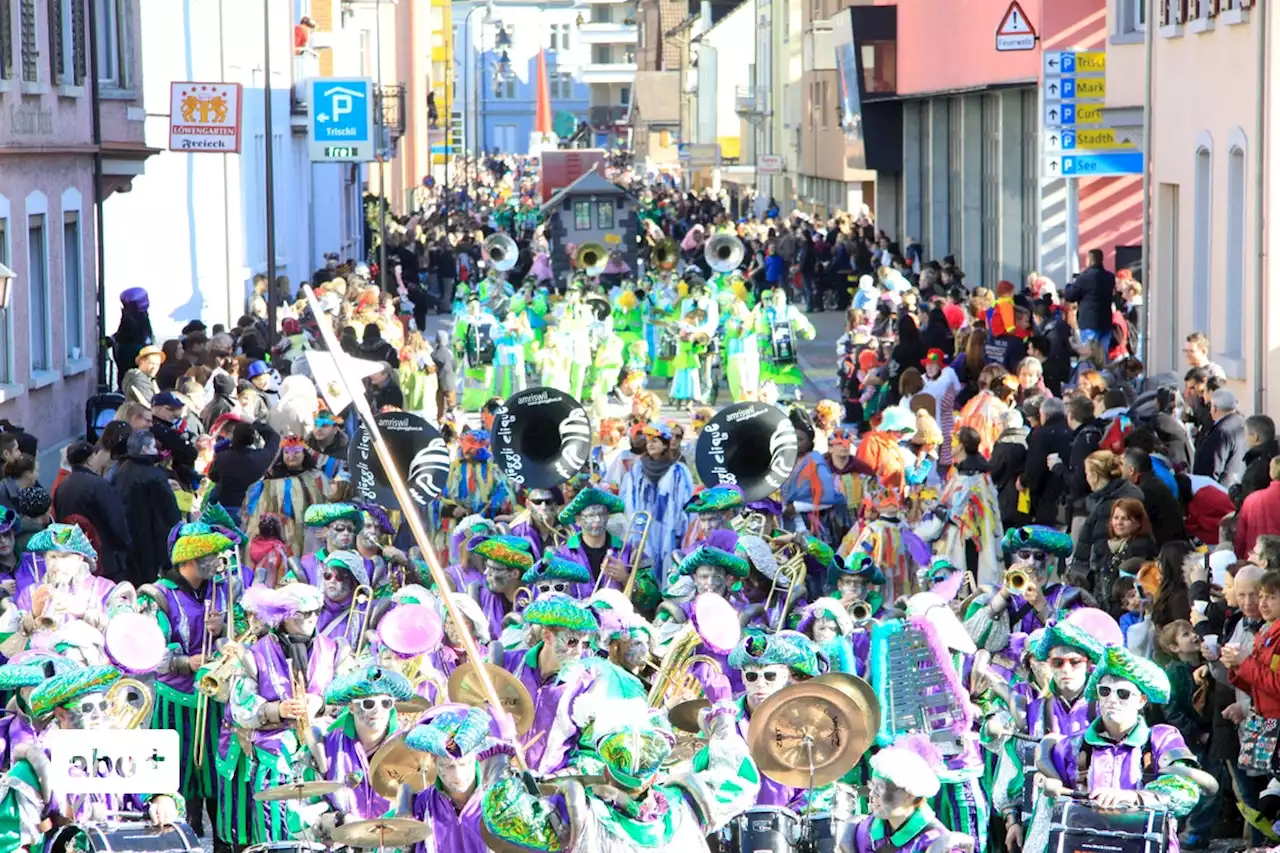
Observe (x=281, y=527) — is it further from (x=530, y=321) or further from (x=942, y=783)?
(x=530, y=321)

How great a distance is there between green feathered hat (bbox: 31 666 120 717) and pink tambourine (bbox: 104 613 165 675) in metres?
1.07

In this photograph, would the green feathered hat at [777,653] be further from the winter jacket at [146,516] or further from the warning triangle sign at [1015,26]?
the warning triangle sign at [1015,26]

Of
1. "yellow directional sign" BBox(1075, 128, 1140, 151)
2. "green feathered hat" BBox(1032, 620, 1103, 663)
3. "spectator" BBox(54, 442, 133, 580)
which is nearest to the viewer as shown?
"green feathered hat" BBox(1032, 620, 1103, 663)

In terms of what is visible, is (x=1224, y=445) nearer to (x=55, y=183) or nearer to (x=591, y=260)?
(x=55, y=183)

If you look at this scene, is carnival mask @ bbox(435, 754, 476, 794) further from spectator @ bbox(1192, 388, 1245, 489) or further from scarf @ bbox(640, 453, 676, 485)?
spectator @ bbox(1192, 388, 1245, 489)

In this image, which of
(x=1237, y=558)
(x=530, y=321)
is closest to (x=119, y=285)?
(x=530, y=321)

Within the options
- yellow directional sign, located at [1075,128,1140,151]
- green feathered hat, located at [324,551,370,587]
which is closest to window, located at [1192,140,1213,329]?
yellow directional sign, located at [1075,128,1140,151]

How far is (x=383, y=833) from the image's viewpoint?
24.8 ft

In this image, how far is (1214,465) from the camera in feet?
50.1

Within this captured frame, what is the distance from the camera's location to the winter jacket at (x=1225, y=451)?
49.8 feet

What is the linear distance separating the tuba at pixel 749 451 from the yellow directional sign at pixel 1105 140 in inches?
316

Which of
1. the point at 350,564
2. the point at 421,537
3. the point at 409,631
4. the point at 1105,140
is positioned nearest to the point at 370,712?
the point at 421,537

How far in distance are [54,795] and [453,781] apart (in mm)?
1308

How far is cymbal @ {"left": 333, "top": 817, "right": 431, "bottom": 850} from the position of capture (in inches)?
Answer: 297
